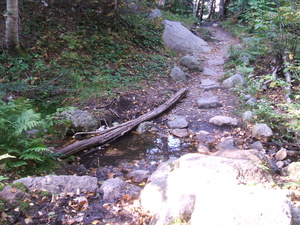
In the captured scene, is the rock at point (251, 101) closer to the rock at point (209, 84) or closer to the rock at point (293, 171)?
the rock at point (209, 84)

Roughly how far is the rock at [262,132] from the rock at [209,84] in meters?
3.55

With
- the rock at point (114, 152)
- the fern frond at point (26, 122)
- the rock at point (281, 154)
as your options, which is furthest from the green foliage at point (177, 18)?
the fern frond at point (26, 122)

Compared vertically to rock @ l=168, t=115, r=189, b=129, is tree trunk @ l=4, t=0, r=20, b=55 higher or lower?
higher

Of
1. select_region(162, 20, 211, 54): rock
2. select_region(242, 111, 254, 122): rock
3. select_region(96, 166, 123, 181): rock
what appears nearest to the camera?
select_region(96, 166, 123, 181): rock

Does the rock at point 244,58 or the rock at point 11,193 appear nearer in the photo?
the rock at point 11,193

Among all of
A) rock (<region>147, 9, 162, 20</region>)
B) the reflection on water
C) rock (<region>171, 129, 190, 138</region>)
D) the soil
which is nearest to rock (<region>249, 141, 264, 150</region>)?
the soil

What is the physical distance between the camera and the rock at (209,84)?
942 cm

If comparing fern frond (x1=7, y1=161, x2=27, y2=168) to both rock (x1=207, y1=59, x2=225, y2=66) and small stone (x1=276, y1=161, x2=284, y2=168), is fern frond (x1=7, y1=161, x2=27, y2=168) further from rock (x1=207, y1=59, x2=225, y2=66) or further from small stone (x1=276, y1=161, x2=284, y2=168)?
rock (x1=207, y1=59, x2=225, y2=66)

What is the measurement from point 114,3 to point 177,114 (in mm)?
5809

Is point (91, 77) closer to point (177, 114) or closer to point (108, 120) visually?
point (108, 120)

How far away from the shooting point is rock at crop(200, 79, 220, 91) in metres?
9.42

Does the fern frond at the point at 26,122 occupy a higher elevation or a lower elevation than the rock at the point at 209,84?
higher

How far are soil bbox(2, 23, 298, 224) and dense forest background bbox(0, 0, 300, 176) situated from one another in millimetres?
504

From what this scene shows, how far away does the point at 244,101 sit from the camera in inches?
300
